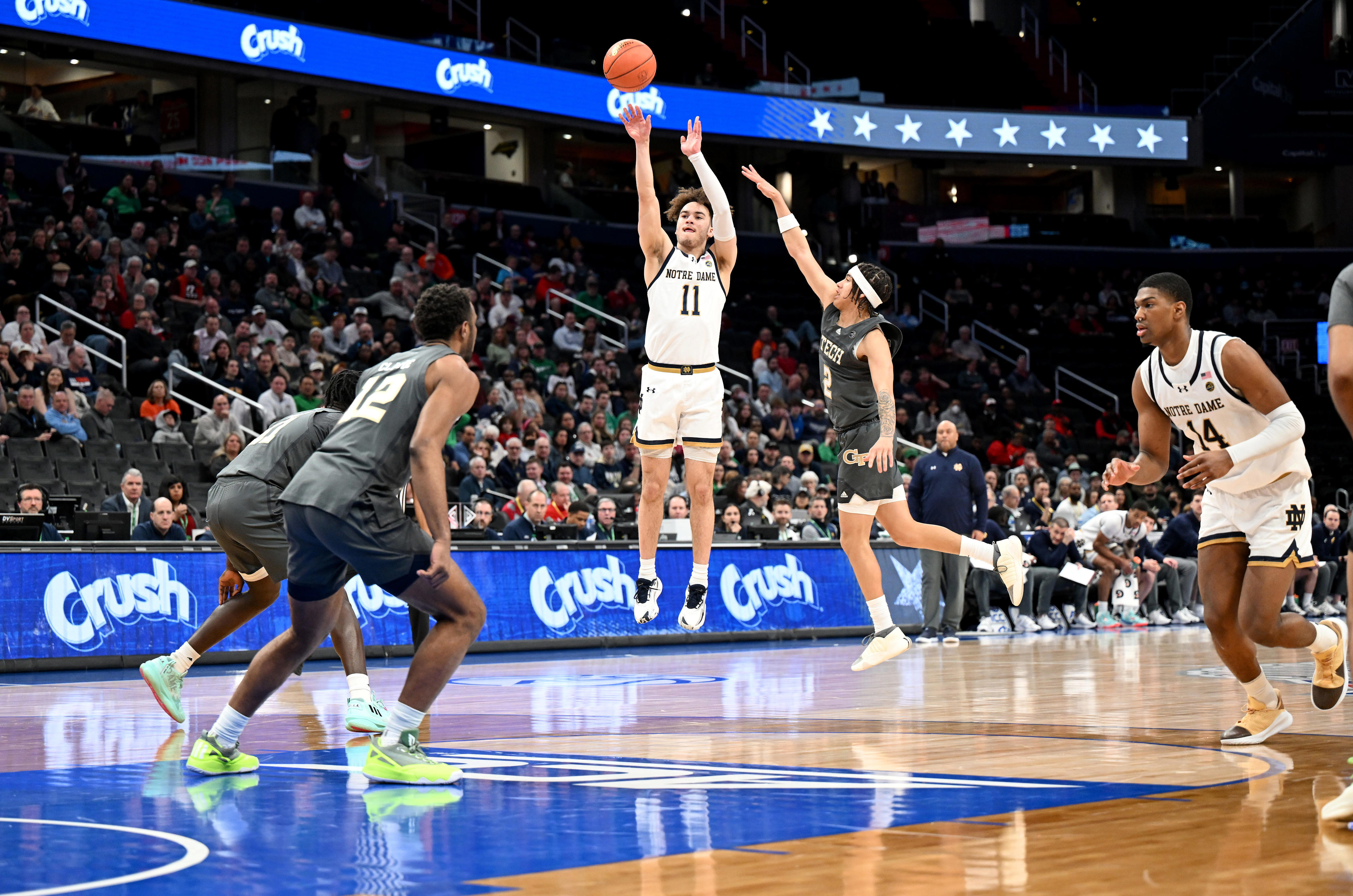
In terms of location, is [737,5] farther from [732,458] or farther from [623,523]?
[623,523]

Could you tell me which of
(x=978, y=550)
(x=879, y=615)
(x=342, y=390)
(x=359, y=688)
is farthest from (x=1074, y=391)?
(x=342, y=390)

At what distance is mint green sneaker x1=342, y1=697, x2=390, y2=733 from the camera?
7434mm

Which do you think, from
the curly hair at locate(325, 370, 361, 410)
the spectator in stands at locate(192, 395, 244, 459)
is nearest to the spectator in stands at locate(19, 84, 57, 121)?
the spectator in stands at locate(192, 395, 244, 459)

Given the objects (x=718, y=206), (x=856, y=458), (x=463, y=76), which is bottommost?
(x=856, y=458)

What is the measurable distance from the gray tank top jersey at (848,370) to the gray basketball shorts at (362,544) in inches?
145

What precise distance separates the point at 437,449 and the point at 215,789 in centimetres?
154

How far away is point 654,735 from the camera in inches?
294

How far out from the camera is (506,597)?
14562mm

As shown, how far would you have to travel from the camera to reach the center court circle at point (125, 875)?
12.5 feet

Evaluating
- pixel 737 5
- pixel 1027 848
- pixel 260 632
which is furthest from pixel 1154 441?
pixel 737 5

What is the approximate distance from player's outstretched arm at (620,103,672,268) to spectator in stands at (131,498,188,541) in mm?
6147

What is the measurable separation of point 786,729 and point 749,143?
2509 centimetres

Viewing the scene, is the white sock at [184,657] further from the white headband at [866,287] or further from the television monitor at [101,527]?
the television monitor at [101,527]

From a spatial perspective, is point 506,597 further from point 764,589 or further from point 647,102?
point 647,102
